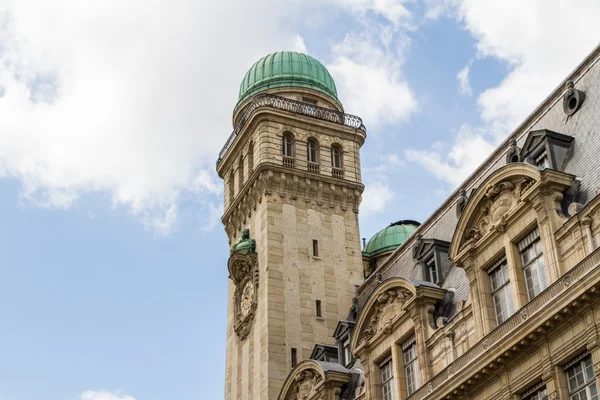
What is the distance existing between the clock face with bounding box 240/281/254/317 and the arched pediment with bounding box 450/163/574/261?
77.1 ft

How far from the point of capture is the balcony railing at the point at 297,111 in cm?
6669

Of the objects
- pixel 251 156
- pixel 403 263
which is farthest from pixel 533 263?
pixel 251 156

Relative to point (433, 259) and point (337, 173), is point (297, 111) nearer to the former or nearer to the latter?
point (337, 173)

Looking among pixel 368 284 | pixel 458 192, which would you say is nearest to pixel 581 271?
pixel 458 192

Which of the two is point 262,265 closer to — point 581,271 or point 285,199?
point 285,199

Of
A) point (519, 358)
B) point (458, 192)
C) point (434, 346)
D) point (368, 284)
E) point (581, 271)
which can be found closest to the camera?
point (581, 271)

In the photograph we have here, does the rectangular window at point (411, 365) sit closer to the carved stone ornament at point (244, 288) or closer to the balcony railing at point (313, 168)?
the carved stone ornament at point (244, 288)

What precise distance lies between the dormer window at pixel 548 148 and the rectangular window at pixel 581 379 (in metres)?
9.22

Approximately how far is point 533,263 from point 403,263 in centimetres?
1598

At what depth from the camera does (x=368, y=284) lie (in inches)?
2255

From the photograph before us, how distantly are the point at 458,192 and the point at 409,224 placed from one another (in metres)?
33.0

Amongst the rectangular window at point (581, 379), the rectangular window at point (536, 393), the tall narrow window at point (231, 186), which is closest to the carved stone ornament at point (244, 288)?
the tall narrow window at point (231, 186)

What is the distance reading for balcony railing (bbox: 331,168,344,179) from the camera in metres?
65.7

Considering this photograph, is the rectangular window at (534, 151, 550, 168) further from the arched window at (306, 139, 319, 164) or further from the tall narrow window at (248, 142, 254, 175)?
the tall narrow window at (248, 142, 254, 175)
